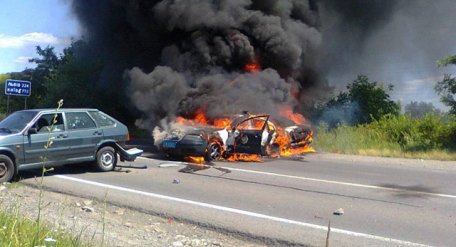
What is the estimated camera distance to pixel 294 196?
28.9 ft

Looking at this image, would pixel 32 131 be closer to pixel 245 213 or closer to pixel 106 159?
pixel 106 159

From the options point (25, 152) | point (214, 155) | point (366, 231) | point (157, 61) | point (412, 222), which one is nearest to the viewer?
point (366, 231)

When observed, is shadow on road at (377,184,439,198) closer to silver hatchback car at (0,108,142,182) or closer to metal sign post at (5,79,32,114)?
silver hatchback car at (0,108,142,182)

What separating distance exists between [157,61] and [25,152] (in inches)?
670

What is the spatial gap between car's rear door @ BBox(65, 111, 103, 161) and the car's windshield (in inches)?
30.9

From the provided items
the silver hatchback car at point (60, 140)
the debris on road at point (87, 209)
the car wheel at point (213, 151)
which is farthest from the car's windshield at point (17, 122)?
the car wheel at point (213, 151)

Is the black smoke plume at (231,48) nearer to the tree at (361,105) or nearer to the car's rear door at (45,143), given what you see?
the tree at (361,105)

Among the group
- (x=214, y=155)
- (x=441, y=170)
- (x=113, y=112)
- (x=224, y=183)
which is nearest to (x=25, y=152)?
(x=224, y=183)

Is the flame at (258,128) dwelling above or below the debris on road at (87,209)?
above

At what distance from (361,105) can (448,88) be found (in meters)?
6.67

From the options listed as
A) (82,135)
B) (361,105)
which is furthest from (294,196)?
(361,105)

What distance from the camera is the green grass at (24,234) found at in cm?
355

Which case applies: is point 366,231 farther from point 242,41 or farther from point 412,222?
point 242,41

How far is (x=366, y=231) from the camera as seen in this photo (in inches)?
252
